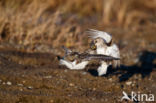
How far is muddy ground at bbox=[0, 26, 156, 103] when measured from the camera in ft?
18.3

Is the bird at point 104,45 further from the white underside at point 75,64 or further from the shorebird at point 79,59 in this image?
the white underside at point 75,64

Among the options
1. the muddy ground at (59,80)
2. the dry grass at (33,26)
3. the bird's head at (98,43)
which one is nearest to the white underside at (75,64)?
the muddy ground at (59,80)

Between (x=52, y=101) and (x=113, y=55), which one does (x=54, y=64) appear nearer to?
(x=113, y=55)

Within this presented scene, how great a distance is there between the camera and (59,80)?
6465 millimetres

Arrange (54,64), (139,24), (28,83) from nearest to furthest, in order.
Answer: (28,83)
(54,64)
(139,24)

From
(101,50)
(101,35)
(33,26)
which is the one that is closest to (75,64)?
(101,50)

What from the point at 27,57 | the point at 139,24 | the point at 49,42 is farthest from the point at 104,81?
the point at 139,24

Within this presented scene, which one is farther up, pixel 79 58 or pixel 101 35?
pixel 101 35

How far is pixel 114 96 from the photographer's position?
5832 millimetres

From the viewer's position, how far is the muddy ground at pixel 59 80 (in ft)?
18.3

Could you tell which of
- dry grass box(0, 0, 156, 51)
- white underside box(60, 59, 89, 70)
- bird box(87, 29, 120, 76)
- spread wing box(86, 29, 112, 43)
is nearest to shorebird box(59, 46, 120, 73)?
white underside box(60, 59, 89, 70)

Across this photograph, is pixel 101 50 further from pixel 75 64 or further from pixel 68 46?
pixel 68 46

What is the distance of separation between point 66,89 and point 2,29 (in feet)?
11.3

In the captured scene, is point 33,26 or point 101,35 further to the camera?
point 33,26
